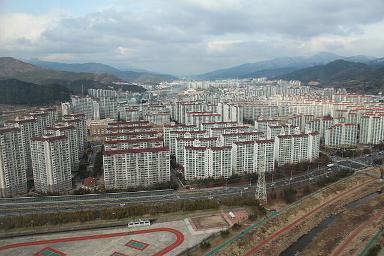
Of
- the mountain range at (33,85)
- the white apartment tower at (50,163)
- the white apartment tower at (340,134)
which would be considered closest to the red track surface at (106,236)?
the white apartment tower at (50,163)

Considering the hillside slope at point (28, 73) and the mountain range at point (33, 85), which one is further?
the hillside slope at point (28, 73)

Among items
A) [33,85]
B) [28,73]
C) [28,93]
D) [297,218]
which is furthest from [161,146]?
[28,73]

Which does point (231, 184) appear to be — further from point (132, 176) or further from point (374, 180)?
point (374, 180)

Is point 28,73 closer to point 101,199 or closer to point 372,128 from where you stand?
point 101,199

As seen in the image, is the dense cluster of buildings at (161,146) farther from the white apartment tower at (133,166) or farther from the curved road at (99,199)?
the curved road at (99,199)

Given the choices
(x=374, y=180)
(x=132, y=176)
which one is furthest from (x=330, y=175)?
(x=132, y=176)

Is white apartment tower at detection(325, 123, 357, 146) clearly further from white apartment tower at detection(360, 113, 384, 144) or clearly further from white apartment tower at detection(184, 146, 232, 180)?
white apartment tower at detection(184, 146, 232, 180)
